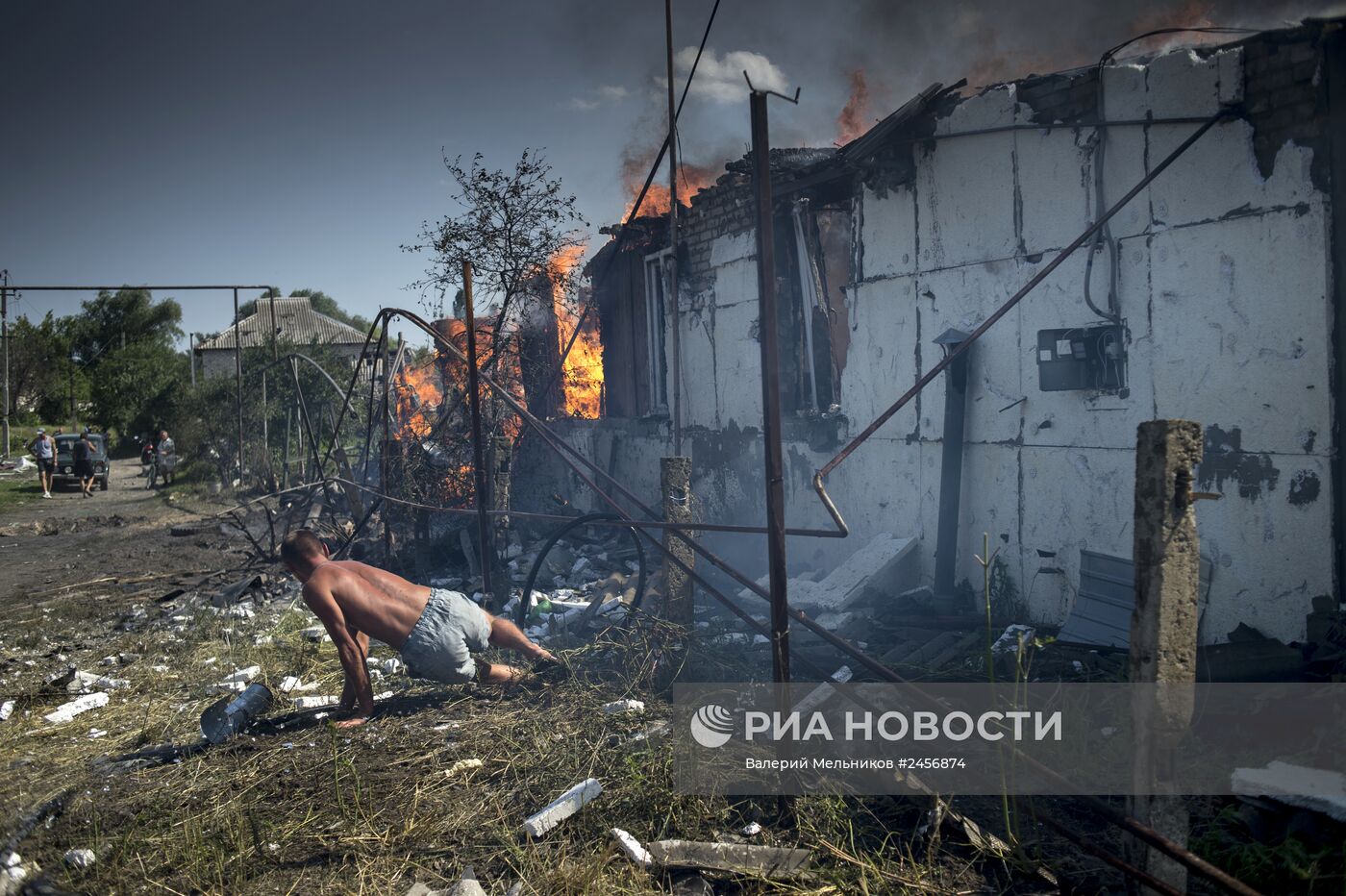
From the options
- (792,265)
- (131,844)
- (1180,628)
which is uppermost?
(792,265)

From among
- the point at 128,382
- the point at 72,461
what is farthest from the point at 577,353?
the point at 128,382

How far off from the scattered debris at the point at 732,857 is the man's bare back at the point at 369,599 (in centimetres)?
228

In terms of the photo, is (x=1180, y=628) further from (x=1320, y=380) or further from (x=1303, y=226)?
(x=1303, y=226)

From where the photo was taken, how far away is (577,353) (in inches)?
465

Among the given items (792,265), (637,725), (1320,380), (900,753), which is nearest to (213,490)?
(792,265)

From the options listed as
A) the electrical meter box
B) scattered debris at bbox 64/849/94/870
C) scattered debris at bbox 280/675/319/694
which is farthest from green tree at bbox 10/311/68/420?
the electrical meter box

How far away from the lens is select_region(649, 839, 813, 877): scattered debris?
3.04 metres

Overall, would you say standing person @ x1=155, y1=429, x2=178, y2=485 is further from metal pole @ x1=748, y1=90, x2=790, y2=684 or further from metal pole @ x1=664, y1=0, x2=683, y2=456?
metal pole @ x1=748, y1=90, x2=790, y2=684

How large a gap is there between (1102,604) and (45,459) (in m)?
22.3

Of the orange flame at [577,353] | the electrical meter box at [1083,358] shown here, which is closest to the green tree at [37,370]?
the orange flame at [577,353]

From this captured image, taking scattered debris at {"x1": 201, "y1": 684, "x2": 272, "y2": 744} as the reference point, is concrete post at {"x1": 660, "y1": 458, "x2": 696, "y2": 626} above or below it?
Answer: above

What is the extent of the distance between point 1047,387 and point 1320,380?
1569mm

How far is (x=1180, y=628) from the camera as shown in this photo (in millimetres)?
2432

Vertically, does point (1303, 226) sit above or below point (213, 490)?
above
